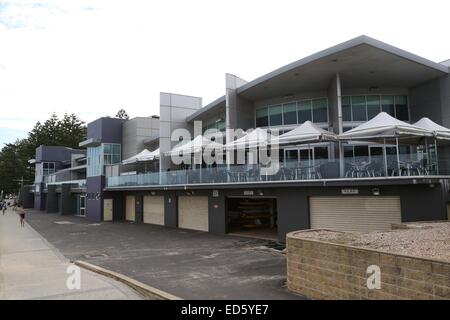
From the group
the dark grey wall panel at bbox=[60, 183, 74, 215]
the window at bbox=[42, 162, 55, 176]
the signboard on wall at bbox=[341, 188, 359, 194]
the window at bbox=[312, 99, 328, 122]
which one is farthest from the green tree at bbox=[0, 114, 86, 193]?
the signboard on wall at bbox=[341, 188, 359, 194]

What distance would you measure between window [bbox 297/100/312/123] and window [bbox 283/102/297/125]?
0.32 m

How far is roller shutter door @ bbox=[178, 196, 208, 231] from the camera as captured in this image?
24.7 meters

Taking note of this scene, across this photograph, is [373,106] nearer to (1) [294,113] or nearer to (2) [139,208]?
(1) [294,113]

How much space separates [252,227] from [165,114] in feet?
44.2

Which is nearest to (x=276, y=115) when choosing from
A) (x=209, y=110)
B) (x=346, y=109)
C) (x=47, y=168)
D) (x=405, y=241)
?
(x=346, y=109)

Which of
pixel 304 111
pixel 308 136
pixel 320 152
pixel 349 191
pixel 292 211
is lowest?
pixel 292 211

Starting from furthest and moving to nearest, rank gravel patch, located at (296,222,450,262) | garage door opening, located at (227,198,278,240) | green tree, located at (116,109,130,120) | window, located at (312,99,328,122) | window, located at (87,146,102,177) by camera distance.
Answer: green tree, located at (116,109,130,120) → window, located at (87,146,102,177) → window, located at (312,99,328,122) → garage door opening, located at (227,198,278,240) → gravel patch, located at (296,222,450,262)

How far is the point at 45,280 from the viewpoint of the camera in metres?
11.4

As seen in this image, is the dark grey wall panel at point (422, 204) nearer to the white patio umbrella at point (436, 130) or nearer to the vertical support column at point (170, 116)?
the white patio umbrella at point (436, 130)

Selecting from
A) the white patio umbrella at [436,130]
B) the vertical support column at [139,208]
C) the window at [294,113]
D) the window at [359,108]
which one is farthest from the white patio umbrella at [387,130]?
the vertical support column at [139,208]

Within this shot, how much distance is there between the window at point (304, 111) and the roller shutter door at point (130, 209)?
17.9 m

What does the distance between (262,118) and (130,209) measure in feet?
54.1

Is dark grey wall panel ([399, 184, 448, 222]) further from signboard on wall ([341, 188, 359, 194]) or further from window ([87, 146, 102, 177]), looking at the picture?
window ([87, 146, 102, 177])

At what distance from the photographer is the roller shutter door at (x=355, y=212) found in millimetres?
15539
